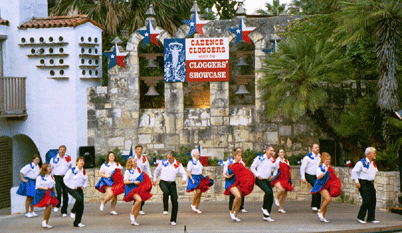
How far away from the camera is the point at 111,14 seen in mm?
22938

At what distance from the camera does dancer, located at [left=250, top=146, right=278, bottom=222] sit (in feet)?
44.4

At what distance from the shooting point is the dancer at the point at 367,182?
1305 cm

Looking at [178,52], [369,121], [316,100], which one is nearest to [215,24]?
[178,52]

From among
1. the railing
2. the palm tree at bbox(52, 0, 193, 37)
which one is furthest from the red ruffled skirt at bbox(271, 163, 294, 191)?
the palm tree at bbox(52, 0, 193, 37)

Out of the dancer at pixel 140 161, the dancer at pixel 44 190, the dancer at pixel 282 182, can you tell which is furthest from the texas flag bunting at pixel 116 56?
the dancer at pixel 282 182

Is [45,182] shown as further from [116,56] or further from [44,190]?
[116,56]

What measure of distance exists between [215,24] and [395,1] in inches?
232

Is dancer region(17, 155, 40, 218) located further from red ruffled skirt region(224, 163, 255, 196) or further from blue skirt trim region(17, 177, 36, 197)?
red ruffled skirt region(224, 163, 255, 196)

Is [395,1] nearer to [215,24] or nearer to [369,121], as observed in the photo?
[369,121]

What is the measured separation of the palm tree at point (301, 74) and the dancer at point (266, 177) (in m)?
2.13

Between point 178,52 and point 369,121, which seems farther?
point 178,52

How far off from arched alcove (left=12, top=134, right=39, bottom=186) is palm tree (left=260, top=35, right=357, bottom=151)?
365 inches

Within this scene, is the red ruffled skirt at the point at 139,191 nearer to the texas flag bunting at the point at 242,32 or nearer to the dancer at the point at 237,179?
the dancer at the point at 237,179

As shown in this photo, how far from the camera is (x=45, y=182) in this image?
13.8 meters
